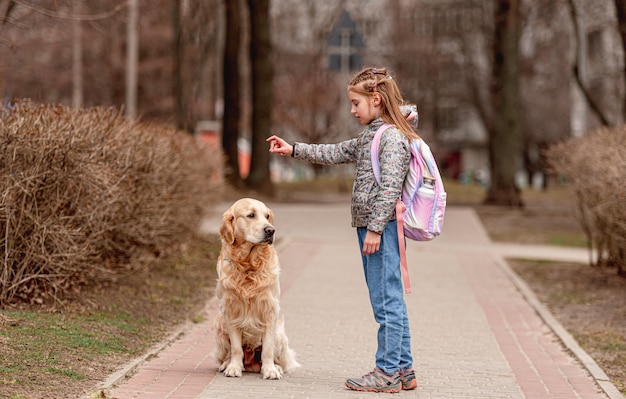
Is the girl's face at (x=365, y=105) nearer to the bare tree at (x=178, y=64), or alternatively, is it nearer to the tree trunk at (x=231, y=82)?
the bare tree at (x=178, y=64)

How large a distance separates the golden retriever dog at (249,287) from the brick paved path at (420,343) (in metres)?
0.22

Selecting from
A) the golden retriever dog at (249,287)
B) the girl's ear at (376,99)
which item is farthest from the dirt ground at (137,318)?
the girl's ear at (376,99)

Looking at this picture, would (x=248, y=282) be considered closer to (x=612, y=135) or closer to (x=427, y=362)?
(x=427, y=362)

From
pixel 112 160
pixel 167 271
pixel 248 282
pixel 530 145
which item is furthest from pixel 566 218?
pixel 530 145

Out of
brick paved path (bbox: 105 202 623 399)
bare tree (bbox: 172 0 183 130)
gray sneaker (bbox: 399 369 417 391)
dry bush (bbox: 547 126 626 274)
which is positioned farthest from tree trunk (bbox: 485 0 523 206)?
gray sneaker (bbox: 399 369 417 391)

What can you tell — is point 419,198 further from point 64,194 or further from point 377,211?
point 64,194

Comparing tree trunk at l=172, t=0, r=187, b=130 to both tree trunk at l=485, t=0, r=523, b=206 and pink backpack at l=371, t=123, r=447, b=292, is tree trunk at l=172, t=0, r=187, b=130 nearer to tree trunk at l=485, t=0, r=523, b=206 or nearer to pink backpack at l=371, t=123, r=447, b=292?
tree trunk at l=485, t=0, r=523, b=206

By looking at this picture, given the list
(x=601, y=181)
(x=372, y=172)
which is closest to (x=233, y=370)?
(x=372, y=172)

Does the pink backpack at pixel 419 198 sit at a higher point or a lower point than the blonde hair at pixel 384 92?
lower

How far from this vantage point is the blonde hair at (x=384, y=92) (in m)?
7.07

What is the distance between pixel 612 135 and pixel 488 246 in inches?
235

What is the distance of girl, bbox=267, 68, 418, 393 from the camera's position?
6965mm

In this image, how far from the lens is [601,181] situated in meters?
12.8

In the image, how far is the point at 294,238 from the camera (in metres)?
18.5
